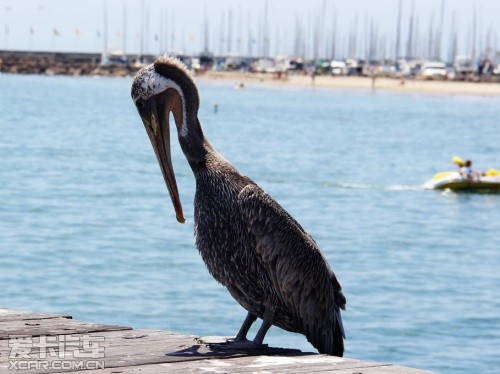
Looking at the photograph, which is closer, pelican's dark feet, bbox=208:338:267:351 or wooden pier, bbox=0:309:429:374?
wooden pier, bbox=0:309:429:374

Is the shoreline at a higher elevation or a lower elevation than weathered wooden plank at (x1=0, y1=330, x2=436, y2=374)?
lower

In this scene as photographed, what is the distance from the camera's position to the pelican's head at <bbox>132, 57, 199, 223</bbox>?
501 cm

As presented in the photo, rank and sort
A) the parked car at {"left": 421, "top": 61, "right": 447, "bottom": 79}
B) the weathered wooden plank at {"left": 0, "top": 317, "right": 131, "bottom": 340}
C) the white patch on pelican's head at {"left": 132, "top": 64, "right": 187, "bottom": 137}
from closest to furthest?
the weathered wooden plank at {"left": 0, "top": 317, "right": 131, "bottom": 340}
the white patch on pelican's head at {"left": 132, "top": 64, "right": 187, "bottom": 137}
the parked car at {"left": 421, "top": 61, "right": 447, "bottom": 79}

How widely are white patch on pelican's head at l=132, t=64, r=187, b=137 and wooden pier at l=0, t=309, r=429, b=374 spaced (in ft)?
3.00

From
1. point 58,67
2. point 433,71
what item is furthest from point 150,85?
point 58,67

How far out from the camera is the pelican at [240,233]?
4.95 meters

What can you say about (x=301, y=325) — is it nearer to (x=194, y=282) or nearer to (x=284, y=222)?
(x=284, y=222)

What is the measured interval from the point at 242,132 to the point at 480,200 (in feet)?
76.4

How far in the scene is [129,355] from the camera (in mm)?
4449

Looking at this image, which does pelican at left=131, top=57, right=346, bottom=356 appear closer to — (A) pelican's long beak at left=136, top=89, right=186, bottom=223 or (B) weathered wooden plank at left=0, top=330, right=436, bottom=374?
(A) pelican's long beak at left=136, top=89, right=186, bottom=223

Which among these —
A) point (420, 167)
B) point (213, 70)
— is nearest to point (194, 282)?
point (420, 167)

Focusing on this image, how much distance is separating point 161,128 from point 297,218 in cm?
1738

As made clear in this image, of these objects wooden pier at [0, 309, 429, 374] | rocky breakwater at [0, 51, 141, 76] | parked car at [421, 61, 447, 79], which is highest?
wooden pier at [0, 309, 429, 374]

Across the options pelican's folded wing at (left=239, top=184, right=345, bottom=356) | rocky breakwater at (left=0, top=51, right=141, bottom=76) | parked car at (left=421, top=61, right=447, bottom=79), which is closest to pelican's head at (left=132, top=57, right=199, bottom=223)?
pelican's folded wing at (left=239, top=184, right=345, bottom=356)
